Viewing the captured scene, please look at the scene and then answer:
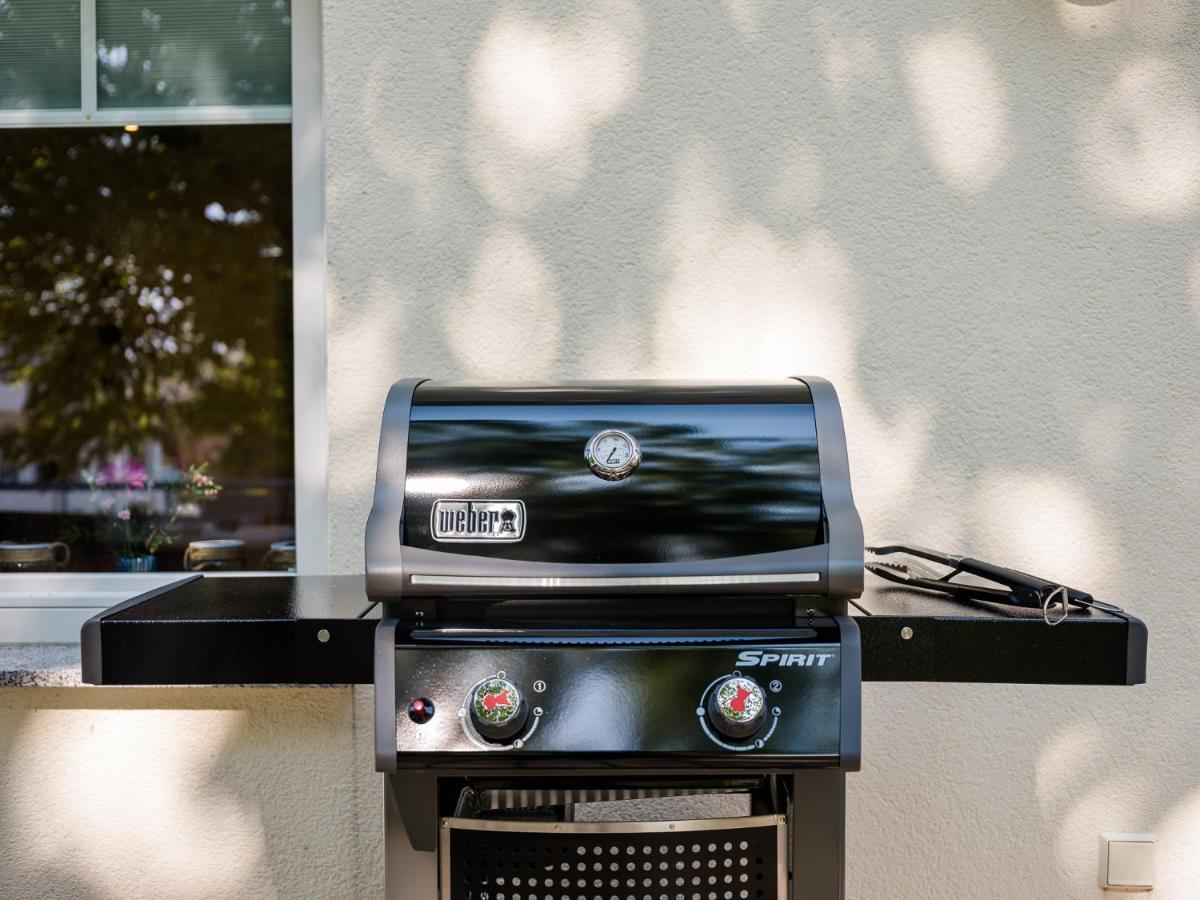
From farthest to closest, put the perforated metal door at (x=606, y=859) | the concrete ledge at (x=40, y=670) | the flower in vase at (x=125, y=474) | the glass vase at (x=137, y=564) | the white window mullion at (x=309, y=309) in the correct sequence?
the flower in vase at (x=125, y=474) < the glass vase at (x=137, y=564) < the white window mullion at (x=309, y=309) < the concrete ledge at (x=40, y=670) < the perforated metal door at (x=606, y=859)

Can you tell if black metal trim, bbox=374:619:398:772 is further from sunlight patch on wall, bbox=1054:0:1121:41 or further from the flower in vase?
sunlight patch on wall, bbox=1054:0:1121:41

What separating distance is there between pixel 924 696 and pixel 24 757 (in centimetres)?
192

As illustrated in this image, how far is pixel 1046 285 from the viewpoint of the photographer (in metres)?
1.95

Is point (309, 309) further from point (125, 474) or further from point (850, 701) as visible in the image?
point (850, 701)

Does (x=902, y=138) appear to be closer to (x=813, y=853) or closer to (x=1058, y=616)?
(x=1058, y=616)

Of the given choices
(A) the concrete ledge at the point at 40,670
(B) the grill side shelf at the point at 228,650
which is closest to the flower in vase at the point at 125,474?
(A) the concrete ledge at the point at 40,670

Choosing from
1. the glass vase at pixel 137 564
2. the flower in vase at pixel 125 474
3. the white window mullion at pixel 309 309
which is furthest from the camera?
the flower in vase at pixel 125 474

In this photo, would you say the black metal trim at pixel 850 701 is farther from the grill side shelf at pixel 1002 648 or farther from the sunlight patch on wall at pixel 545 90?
the sunlight patch on wall at pixel 545 90

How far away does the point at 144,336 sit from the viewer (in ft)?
8.66

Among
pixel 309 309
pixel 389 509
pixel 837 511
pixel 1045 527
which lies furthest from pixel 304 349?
pixel 1045 527

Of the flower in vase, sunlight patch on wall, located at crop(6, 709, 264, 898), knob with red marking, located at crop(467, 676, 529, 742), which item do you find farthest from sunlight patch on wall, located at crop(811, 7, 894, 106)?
the flower in vase

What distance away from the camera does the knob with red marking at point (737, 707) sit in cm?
109

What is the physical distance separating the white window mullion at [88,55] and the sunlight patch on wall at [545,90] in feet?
3.02

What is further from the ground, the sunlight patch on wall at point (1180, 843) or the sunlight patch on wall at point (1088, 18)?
the sunlight patch on wall at point (1088, 18)
